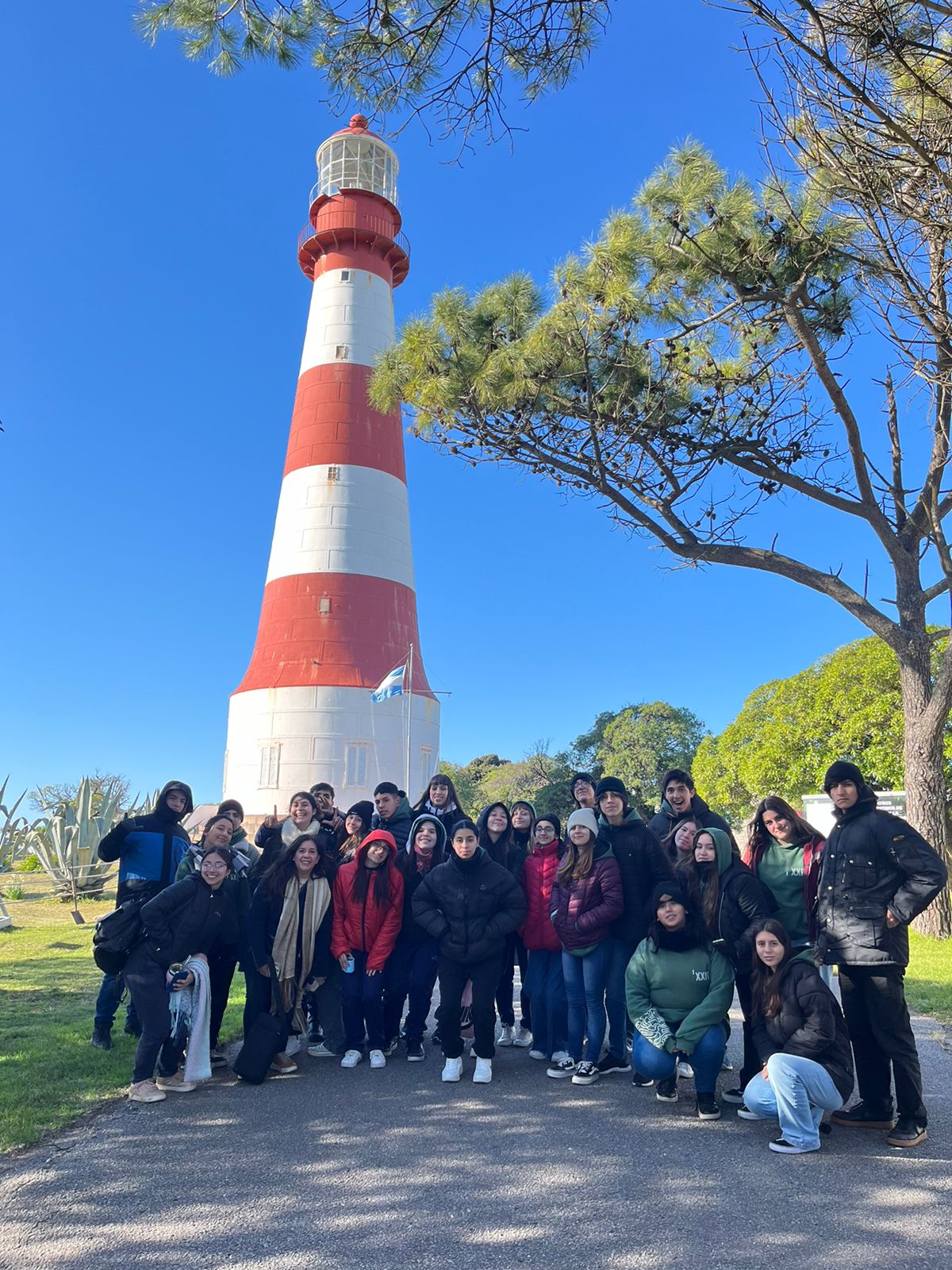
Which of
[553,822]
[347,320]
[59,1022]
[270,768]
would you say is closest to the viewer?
[553,822]

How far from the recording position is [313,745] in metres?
17.1

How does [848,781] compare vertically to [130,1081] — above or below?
above

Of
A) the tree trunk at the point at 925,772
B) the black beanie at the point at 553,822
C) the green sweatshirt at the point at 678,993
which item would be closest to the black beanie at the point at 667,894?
the green sweatshirt at the point at 678,993

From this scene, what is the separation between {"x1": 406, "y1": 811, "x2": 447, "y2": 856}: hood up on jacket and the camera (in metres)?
6.04

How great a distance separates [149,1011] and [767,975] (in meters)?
A: 3.33

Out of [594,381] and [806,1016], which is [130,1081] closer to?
[806,1016]

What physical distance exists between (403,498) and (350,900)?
14.2 metres

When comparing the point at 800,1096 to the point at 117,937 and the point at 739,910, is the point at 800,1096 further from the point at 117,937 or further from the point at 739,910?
the point at 117,937

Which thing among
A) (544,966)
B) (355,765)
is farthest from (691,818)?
(355,765)

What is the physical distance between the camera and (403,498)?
19031 millimetres

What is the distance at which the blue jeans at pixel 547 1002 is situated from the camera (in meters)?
5.64

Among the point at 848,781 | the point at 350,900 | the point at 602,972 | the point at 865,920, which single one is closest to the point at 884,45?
the point at 848,781

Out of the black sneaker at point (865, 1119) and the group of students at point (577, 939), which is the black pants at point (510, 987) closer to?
the group of students at point (577, 939)

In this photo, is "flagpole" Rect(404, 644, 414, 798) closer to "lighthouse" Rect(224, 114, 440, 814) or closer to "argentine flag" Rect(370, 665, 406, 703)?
"lighthouse" Rect(224, 114, 440, 814)
